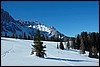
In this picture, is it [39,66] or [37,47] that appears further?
[37,47]

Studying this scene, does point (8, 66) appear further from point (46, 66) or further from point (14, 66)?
point (46, 66)

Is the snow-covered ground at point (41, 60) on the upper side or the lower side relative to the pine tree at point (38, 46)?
lower

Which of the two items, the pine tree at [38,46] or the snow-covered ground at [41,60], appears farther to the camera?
the pine tree at [38,46]

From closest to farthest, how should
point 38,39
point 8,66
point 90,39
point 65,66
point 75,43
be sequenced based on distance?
point 8,66 < point 65,66 < point 38,39 < point 75,43 < point 90,39

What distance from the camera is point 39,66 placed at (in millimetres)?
26734

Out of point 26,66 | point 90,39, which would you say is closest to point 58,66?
point 26,66

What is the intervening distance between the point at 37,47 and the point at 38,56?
1.46 m

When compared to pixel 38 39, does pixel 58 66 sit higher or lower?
lower

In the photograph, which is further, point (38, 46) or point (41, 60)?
point (38, 46)

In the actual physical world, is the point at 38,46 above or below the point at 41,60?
above

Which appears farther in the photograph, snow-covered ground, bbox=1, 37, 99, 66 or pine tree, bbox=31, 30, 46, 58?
pine tree, bbox=31, 30, 46, 58

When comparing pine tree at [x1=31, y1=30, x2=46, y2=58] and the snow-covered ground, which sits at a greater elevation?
pine tree at [x1=31, y1=30, x2=46, y2=58]

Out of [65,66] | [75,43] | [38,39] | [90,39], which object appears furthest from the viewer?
[90,39]

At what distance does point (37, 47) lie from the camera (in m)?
41.5
